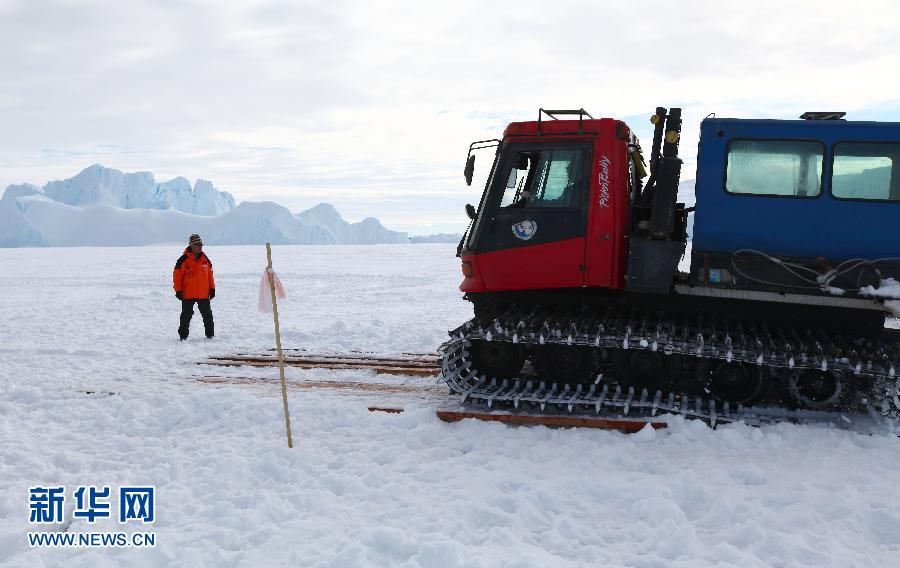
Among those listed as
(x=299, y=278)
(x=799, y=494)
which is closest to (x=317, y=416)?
(x=799, y=494)

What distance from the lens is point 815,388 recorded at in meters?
7.05

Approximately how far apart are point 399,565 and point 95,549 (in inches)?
81.8

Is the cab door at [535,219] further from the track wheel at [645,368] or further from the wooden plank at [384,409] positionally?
the wooden plank at [384,409]

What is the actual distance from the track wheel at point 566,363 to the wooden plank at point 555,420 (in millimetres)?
633

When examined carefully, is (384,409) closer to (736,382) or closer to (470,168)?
(470,168)

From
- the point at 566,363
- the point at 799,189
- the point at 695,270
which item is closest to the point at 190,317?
the point at 566,363

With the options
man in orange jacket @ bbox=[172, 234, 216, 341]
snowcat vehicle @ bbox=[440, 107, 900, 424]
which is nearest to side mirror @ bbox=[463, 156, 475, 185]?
snowcat vehicle @ bbox=[440, 107, 900, 424]

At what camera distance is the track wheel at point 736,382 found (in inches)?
278

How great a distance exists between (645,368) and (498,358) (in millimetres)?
1630

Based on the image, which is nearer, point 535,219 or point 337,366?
point 535,219

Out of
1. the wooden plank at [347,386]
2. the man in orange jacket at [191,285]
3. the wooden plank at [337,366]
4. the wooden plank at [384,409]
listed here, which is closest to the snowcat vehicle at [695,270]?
the wooden plank at [384,409]

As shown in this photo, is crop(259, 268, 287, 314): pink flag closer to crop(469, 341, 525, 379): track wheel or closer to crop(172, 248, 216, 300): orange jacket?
crop(469, 341, 525, 379): track wheel

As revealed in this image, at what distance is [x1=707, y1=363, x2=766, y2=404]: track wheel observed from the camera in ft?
23.1

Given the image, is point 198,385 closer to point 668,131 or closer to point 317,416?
point 317,416
